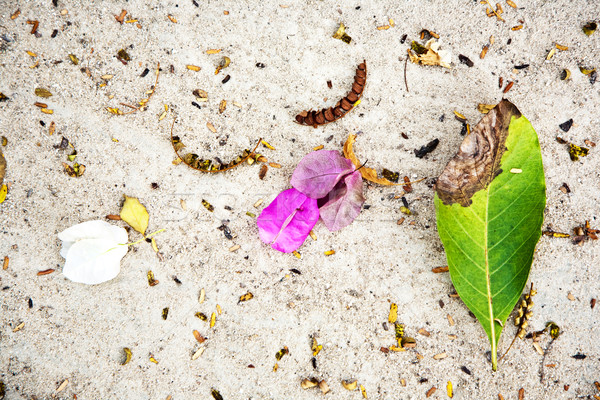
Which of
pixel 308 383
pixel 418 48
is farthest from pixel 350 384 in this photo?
pixel 418 48

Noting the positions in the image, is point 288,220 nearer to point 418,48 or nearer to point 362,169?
point 362,169

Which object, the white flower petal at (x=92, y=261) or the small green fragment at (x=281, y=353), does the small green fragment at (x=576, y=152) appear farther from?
the white flower petal at (x=92, y=261)

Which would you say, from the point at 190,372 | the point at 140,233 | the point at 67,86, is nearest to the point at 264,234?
the point at 140,233

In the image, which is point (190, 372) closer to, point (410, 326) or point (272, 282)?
point (272, 282)

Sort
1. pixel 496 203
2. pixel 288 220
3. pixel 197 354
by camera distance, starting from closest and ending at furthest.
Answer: pixel 496 203, pixel 288 220, pixel 197 354

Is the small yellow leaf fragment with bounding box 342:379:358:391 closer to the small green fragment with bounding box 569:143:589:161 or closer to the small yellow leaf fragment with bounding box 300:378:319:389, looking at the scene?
the small yellow leaf fragment with bounding box 300:378:319:389
